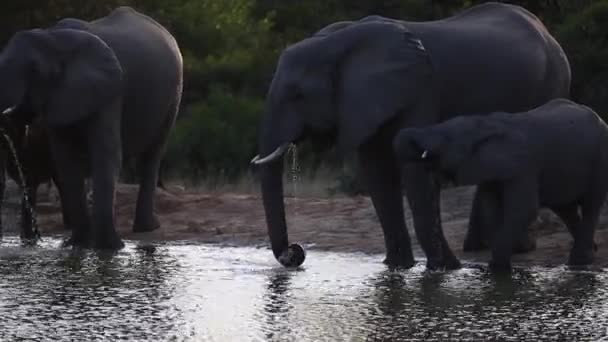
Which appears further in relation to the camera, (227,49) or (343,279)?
(227,49)

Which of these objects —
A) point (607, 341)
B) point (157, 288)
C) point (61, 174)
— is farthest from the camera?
point (61, 174)

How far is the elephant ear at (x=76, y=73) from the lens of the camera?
41.4ft

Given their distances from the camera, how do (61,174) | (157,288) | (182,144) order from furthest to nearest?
1. (182,144)
2. (61,174)
3. (157,288)

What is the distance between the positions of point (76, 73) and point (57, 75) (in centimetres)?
15

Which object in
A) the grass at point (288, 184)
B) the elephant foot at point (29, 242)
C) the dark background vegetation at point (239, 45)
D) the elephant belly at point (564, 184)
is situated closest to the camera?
the elephant belly at point (564, 184)

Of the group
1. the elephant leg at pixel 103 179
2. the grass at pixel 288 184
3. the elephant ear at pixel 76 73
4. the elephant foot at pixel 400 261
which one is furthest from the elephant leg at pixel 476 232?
the grass at pixel 288 184

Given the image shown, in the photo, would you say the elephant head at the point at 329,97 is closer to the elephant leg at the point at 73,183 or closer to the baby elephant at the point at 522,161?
the baby elephant at the point at 522,161

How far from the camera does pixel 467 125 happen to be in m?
11.0

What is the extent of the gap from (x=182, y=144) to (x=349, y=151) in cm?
1155

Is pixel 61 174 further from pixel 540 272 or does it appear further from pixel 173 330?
pixel 173 330

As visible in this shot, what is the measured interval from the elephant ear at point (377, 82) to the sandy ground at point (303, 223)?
5.26 ft

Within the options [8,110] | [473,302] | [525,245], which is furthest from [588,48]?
[473,302]

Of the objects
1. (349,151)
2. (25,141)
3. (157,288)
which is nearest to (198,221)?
(25,141)

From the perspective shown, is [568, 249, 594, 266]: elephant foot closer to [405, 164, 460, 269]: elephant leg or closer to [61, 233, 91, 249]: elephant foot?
[405, 164, 460, 269]: elephant leg
